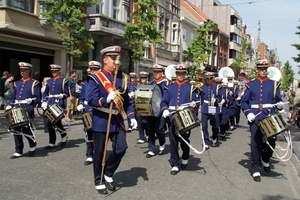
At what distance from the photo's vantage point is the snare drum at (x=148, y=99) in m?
8.27

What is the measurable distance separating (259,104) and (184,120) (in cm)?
143

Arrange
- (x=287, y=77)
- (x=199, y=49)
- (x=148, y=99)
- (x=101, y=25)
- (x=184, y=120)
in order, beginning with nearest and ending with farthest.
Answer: (x=184, y=120), (x=148, y=99), (x=101, y=25), (x=199, y=49), (x=287, y=77)

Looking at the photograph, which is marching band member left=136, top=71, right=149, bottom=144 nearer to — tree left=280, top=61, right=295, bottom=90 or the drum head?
the drum head

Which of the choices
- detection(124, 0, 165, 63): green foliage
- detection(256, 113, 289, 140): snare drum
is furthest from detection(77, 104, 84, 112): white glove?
detection(124, 0, 165, 63): green foliage

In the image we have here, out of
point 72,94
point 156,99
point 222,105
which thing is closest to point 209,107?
point 222,105

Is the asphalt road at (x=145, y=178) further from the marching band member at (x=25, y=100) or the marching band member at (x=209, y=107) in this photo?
the marching band member at (x=209, y=107)

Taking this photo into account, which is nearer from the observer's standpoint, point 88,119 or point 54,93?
point 88,119

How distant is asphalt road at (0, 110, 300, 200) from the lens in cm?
569

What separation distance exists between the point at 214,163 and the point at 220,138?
409 centimetres

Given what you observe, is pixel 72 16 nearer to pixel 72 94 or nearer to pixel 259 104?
pixel 72 94

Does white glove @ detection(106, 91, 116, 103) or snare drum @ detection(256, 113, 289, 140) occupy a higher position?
white glove @ detection(106, 91, 116, 103)

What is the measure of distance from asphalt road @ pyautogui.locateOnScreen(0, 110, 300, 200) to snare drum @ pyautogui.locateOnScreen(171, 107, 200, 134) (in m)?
0.90

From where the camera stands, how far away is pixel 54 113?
8.55 metres

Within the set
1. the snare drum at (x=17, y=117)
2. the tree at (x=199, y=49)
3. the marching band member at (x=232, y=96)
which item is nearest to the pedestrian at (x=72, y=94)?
the snare drum at (x=17, y=117)
